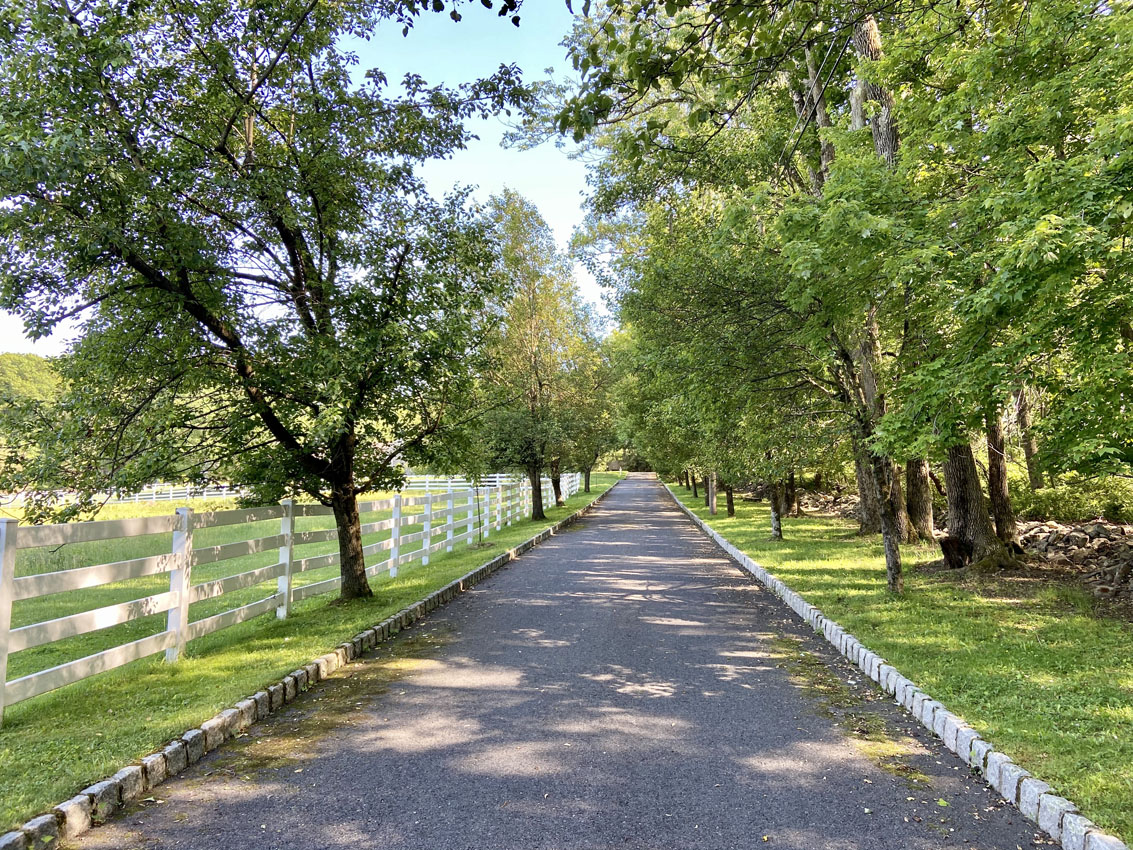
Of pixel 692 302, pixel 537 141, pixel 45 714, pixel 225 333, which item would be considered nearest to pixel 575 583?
pixel 692 302

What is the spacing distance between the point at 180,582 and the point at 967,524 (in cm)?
1042

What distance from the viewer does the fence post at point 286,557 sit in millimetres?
7816

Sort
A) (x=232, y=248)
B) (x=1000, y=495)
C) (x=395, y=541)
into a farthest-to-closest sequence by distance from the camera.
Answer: (x=395, y=541)
(x=1000, y=495)
(x=232, y=248)

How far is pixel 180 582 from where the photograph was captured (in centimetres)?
592

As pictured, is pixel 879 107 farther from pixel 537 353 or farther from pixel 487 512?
pixel 537 353

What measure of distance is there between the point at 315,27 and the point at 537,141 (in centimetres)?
577

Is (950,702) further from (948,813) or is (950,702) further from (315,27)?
(315,27)

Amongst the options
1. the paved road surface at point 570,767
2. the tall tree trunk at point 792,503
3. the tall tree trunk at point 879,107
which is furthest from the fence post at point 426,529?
the tall tree trunk at point 792,503

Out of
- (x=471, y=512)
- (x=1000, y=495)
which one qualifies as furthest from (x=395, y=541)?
(x=1000, y=495)

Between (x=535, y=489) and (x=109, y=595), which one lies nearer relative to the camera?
(x=109, y=595)

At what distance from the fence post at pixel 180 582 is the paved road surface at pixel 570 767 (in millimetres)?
1491

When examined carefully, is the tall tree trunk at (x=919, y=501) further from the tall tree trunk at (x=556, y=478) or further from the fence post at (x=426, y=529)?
the tall tree trunk at (x=556, y=478)

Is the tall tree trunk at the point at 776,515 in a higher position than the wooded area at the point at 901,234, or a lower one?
lower

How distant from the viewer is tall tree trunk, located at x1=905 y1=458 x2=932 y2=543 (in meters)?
13.4
